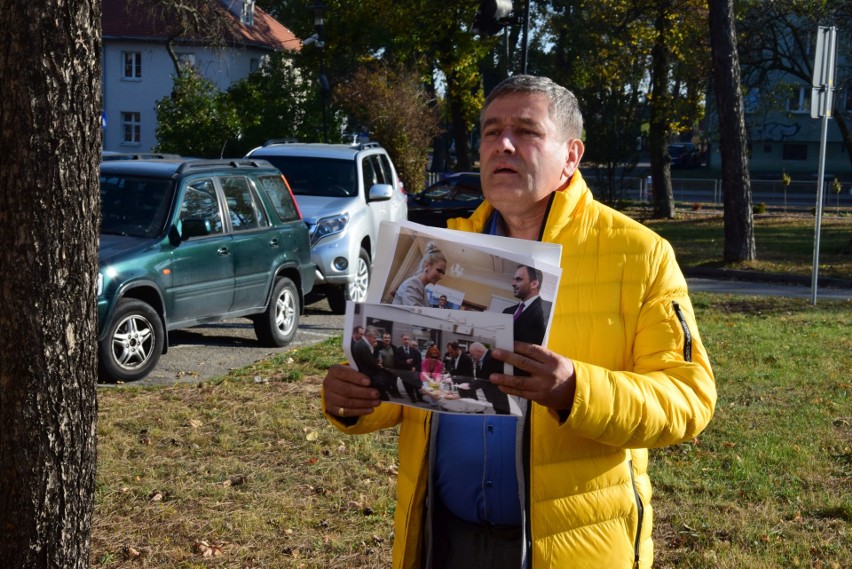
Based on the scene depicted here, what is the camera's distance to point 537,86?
→ 285 cm

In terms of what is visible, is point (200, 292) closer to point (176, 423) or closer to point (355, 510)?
point (176, 423)

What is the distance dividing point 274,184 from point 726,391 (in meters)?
5.46

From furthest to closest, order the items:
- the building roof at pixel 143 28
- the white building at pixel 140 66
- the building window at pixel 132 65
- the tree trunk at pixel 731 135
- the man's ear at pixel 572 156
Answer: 1. the building window at pixel 132 65
2. the white building at pixel 140 66
3. the building roof at pixel 143 28
4. the tree trunk at pixel 731 135
5. the man's ear at pixel 572 156

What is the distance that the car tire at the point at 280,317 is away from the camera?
11273mm

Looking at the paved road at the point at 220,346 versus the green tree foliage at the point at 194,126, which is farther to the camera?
the green tree foliage at the point at 194,126

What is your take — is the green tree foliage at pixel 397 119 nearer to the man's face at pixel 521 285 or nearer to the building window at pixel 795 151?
the man's face at pixel 521 285

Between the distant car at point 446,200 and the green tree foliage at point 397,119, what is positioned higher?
the green tree foliage at point 397,119

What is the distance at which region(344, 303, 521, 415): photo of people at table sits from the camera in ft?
7.70

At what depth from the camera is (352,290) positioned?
13.9 meters

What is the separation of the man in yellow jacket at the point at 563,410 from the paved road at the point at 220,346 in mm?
6736

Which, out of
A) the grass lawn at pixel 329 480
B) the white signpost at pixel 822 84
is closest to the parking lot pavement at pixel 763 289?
the white signpost at pixel 822 84

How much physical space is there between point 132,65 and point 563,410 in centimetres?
5985

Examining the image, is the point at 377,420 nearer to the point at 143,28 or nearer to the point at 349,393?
the point at 349,393

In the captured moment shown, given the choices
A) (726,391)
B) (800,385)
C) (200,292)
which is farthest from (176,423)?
(800,385)
